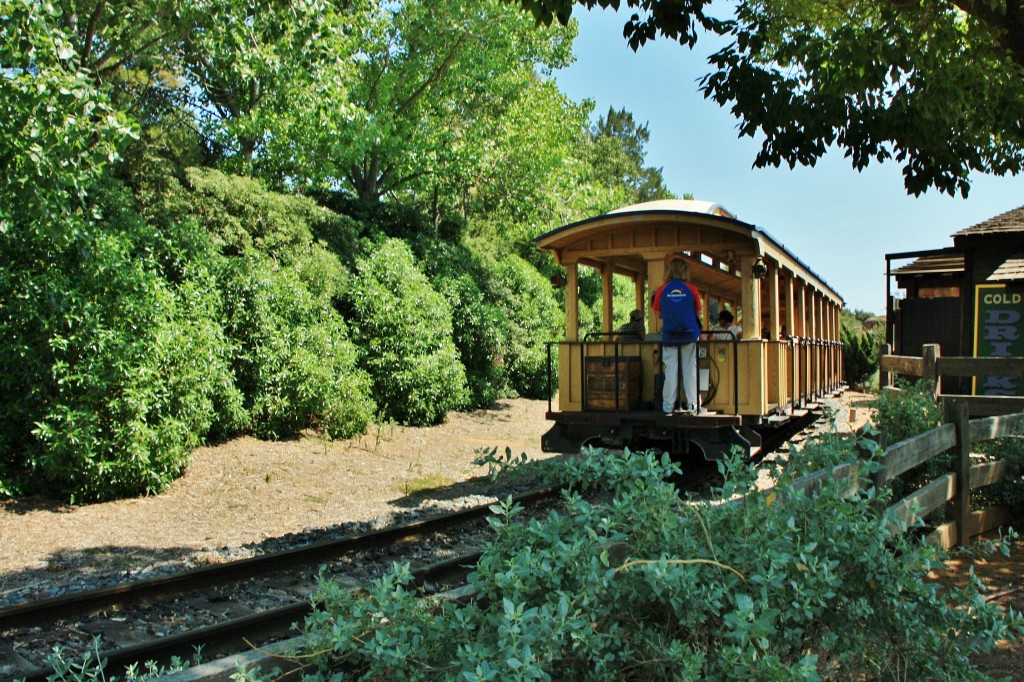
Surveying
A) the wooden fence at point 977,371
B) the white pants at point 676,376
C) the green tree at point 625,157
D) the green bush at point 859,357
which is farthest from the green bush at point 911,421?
the green tree at point 625,157

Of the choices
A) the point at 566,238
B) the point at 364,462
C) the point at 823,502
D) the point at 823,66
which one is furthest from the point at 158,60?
the point at 823,502

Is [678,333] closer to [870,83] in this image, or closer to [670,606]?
[870,83]

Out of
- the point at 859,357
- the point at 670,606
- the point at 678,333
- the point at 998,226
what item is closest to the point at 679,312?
the point at 678,333

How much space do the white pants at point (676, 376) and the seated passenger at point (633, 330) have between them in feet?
2.47

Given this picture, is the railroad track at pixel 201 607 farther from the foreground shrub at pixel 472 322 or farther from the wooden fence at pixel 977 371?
the foreground shrub at pixel 472 322

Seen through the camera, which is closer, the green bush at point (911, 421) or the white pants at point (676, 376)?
the green bush at point (911, 421)

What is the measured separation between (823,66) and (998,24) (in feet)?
6.29

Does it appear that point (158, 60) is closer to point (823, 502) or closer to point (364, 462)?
point (364, 462)

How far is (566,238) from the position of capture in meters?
9.98

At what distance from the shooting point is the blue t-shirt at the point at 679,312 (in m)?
8.70

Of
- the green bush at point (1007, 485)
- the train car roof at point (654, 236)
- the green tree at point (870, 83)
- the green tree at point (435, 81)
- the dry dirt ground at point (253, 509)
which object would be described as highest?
the green tree at point (435, 81)

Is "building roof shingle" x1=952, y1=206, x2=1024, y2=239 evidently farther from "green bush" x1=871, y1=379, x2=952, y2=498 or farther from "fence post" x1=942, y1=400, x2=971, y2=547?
"fence post" x1=942, y1=400, x2=971, y2=547

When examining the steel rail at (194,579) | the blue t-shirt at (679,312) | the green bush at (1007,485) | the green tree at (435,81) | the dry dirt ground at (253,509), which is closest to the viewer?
the steel rail at (194,579)

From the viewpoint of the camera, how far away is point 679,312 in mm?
8719
